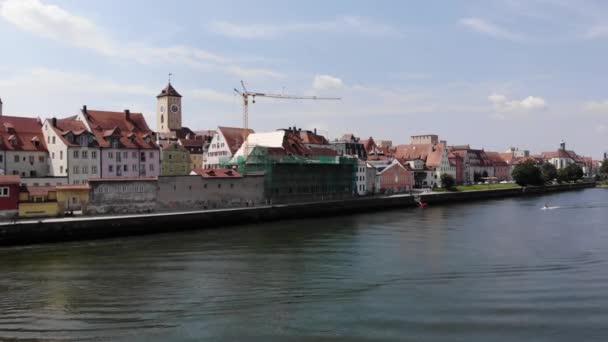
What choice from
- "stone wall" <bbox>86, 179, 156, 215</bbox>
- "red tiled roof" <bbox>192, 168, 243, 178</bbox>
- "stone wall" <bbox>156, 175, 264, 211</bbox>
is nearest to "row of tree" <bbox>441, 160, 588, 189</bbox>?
"stone wall" <bbox>156, 175, 264, 211</bbox>

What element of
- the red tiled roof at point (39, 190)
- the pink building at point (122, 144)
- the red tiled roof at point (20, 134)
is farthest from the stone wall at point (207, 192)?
the red tiled roof at point (20, 134)

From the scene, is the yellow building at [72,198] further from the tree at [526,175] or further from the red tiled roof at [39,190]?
the tree at [526,175]

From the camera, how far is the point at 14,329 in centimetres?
1498

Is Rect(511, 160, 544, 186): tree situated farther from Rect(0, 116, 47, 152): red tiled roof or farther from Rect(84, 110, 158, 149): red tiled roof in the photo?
Rect(0, 116, 47, 152): red tiled roof

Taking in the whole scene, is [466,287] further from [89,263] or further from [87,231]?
[87,231]

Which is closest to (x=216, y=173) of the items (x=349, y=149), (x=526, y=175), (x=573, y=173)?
(x=349, y=149)

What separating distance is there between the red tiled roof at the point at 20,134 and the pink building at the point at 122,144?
4427 millimetres

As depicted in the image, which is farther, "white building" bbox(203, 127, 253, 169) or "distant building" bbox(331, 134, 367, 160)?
"distant building" bbox(331, 134, 367, 160)

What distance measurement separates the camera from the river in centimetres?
1520

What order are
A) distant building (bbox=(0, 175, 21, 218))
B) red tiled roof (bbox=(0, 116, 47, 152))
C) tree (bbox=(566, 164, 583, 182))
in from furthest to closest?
tree (bbox=(566, 164, 583, 182)), red tiled roof (bbox=(0, 116, 47, 152)), distant building (bbox=(0, 175, 21, 218))

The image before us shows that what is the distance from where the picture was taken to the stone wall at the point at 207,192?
44188 millimetres

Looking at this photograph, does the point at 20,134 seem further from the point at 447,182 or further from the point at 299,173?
the point at 447,182

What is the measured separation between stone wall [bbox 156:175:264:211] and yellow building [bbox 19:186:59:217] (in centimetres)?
838

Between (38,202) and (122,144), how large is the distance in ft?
50.6
